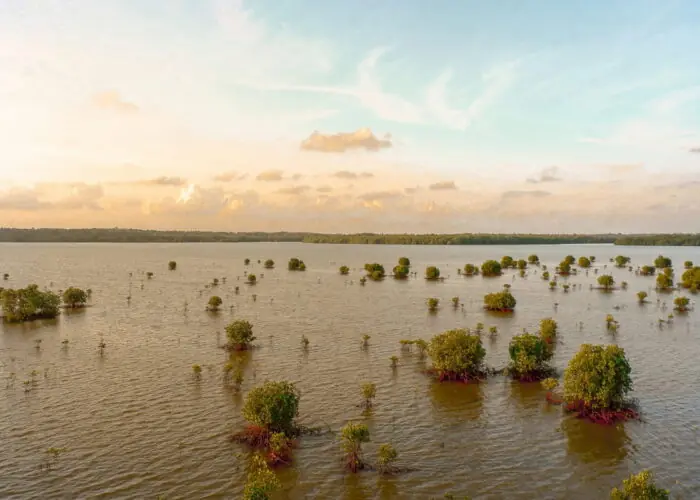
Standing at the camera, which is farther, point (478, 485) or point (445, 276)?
point (445, 276)

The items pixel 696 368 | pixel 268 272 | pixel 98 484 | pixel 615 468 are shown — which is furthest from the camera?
pixel 268 272

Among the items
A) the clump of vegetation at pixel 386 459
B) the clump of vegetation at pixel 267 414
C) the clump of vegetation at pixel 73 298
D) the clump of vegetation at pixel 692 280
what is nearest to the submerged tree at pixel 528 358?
the clump of vegetation at pixel 386 459

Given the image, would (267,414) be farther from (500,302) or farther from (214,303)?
(500,302)

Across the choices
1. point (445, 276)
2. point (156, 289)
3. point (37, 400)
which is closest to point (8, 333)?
point (37, 400)

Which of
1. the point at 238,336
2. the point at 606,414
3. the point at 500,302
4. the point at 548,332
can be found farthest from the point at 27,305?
the point at 606,414

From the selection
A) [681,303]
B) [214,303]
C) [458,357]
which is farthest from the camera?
[681,303]

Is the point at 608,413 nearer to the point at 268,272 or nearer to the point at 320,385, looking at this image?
the point at 320,385
